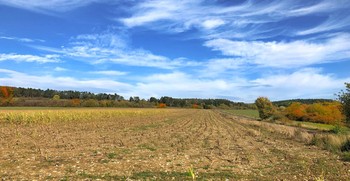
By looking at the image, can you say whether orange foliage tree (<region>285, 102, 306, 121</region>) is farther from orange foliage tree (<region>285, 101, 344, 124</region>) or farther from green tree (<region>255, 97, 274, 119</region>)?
green tree (<region>255, 97, 274, 119</region>)

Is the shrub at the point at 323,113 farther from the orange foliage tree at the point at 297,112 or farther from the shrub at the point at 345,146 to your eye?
the shrub at the point at 345,146

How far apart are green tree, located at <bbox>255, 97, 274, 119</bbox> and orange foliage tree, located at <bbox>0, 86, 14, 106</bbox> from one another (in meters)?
90.4

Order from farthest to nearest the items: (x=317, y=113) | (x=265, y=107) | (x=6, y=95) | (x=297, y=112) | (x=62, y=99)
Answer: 1. (x=62, y=99)
2. (x=6, y=95)
3. (x=297, y=112)
4. (x=265, y=107)
5. (x=317, y=113)

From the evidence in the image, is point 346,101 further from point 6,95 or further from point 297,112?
point 6,95

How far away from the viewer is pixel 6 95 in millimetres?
126125

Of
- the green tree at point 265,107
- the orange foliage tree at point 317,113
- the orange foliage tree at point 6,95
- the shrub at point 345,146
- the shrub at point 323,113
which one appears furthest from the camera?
the orange foliage tree at point 6,95

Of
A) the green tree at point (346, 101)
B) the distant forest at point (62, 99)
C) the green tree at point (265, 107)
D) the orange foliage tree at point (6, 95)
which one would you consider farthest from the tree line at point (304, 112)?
the orange foliage tree at point (6, 95)

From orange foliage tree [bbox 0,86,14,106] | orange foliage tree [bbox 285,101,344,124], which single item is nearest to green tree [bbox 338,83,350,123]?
orange foliage tree [bbox 285,101,344,124]

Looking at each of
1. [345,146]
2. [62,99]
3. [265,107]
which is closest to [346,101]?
[345,146]

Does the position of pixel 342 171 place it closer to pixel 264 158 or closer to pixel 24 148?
pixel 264 158

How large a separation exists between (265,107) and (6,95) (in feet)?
318

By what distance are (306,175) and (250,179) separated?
2.53 metres

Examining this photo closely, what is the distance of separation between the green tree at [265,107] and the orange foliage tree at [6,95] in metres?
90.4

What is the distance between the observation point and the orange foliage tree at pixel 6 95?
120 m
